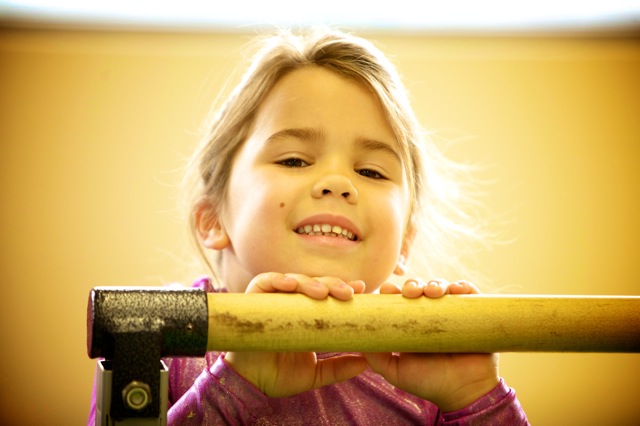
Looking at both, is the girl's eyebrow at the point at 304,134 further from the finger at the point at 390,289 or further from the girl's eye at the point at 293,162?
the finger at the point at 390,289

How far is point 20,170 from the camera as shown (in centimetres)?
175

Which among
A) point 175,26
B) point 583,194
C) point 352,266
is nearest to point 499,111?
A: point 583,194

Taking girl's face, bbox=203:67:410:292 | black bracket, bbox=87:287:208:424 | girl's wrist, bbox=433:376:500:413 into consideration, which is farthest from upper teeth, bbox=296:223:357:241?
black bracket, bbox=87:287:208:424

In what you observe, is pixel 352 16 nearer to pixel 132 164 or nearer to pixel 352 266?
pixel 132 164

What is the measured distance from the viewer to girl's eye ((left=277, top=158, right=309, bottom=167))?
1037 millimetres

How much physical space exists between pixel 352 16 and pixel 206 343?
4.19 feet

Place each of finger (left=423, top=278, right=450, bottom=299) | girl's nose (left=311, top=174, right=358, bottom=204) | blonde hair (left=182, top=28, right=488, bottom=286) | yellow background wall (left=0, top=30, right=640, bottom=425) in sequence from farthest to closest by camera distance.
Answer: yellow background wall (left=0, top=30, right=640, bottom=425)
blonde hair (left=182, top=28, right=488, bottom=286)
girl's nose (left=311, top=174, right=358, bottom=204)
finger (left=423, top=278, right=450, bottom=299)

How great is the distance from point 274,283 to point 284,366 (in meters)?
0.13

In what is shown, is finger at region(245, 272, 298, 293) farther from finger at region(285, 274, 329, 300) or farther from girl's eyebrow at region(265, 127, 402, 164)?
girl's eyebrow at region(265, 127, 402, 164)

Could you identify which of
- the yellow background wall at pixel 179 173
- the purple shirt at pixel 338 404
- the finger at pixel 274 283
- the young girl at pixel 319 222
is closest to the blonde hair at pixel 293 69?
the young girl at pixel 319 222

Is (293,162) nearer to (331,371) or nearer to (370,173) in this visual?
(370,173)

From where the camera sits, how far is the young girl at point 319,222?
2.81 feet

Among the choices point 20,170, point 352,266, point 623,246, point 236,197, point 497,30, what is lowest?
point 352,266

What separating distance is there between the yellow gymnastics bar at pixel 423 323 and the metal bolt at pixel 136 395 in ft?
0.21
